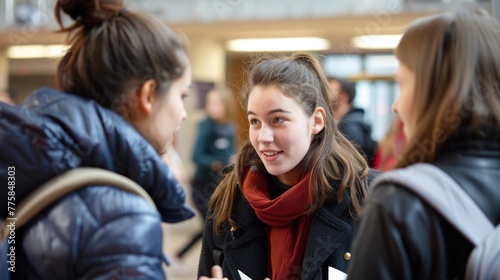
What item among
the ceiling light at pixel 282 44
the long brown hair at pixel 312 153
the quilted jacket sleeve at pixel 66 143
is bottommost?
the ceiling light at pixel 282 44

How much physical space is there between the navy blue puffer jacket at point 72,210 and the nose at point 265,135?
89cm

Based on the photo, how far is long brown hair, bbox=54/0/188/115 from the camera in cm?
159

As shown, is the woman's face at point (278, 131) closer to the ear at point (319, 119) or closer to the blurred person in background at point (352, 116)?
the ear at point (319, 119)

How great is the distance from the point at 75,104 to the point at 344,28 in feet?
30.6

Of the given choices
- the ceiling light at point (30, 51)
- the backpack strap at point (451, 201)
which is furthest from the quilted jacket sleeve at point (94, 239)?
the ceiling light at point (30, 51)

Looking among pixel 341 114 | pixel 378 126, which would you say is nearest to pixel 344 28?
pixel 378 126

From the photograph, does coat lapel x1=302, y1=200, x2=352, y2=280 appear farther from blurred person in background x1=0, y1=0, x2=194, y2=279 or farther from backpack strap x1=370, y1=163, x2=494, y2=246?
backpack strap x1=370, y1=163, x2=494, y2=246

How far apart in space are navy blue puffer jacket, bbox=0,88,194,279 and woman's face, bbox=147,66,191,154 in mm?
223

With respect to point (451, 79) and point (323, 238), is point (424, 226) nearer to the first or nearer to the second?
point (451, 79)

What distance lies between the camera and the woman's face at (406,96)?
146 cm

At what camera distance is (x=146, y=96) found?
1651 millimetres

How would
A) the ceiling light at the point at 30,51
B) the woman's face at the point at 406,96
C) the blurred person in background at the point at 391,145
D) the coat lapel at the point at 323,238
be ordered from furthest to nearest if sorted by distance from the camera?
the ceiling light at the point at 30,51
the blurred person in background at the point at 391,145
the coat lapel at the point at 323,238
the woman's face at the point at 406,96

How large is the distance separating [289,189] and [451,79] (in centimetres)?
103

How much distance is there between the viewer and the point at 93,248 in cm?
138
